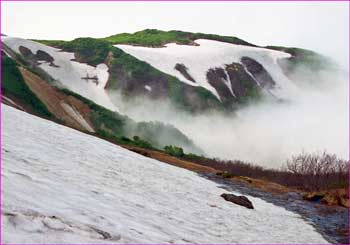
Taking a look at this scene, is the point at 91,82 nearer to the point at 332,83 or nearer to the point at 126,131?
the point at 126,131

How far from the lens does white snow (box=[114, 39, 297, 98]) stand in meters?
142

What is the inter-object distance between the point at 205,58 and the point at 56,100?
70.7m

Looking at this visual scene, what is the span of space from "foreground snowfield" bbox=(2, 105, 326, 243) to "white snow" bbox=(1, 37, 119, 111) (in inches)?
3506

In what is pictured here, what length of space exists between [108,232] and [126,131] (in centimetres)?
8555

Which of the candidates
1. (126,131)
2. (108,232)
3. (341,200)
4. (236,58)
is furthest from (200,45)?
(108,232)

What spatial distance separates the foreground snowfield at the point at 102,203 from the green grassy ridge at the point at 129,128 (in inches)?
2188

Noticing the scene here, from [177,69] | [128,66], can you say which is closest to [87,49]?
[128,66]

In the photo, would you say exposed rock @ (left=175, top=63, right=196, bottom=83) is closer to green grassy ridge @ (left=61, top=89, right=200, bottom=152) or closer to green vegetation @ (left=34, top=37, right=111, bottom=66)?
green vegetation @ (left=34, top=37, right=111, bottom=66)

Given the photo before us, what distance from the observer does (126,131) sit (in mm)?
98188

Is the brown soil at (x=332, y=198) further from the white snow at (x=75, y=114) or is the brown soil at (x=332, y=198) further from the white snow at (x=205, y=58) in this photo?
the white snow at (x=205, y=58)

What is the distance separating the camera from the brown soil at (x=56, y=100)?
7925cm

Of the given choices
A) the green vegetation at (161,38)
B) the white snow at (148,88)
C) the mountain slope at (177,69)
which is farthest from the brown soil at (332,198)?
the green vegetation at (161,38)

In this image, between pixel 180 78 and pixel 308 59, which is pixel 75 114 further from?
pixel 308 59

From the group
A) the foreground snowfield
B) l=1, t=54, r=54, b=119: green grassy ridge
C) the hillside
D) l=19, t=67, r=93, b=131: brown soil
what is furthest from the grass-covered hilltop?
the foreground snowfield
